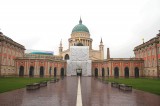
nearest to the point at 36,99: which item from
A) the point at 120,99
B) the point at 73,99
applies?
the point at 73,99

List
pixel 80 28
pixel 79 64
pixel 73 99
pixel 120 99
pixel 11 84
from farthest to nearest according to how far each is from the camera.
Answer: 1. pixel 80 28
2. pixel 79 64
3. pixel 11 84
4. pixel 120 99
5. pixel 73 99

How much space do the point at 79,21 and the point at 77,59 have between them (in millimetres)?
36952

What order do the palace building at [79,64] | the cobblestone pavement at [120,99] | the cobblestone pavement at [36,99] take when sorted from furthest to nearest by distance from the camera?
1. the palace building at [79,64]
2. the cobblestone pavement at [120,99]
3. the cobblestone pavement at [36,99]

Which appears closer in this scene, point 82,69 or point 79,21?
point 82,69

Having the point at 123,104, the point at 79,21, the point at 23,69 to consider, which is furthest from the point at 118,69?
the point at 123,104

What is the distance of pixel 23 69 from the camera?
6769 cm

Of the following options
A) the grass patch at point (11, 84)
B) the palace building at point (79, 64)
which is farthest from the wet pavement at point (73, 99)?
the palace building at point (79, 64)

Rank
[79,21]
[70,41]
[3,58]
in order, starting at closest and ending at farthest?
[3,58] < [70,41] < [79,21]

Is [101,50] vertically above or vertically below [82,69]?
above

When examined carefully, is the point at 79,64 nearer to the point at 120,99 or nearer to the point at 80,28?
the point at 80,28

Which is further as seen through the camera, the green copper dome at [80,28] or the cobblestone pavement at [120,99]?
the green copper dome at [80,28]

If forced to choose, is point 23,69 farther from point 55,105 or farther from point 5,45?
point 55,105

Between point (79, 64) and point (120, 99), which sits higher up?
point (79, 64)

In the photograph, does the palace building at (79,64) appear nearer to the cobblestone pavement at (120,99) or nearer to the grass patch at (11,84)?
the grass patch at (11,84)
